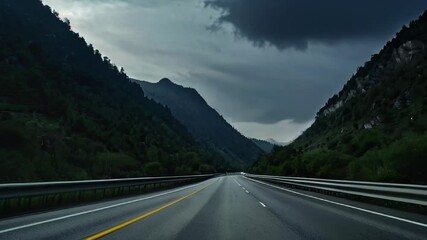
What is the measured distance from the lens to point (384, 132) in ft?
332

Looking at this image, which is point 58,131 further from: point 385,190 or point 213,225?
point 213,225

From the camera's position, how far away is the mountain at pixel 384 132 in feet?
115

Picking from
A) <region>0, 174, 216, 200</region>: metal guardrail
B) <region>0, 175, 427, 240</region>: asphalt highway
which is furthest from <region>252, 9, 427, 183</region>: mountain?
<region>0, 174, 216, 200</region>: metal guardrail

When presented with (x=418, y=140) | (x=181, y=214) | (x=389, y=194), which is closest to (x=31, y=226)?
(x=181, y=214)

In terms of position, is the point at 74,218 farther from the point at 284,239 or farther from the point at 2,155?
the point at 2,155

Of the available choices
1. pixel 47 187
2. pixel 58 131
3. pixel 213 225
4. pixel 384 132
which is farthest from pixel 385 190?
pixel 58 131

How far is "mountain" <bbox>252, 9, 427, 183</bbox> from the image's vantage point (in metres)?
35.1

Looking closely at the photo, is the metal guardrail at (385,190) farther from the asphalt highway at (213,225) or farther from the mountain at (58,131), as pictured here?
the mountain at (58,131)

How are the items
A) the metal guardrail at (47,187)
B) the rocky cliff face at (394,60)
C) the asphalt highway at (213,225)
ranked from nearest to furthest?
the asphalt highway at (213,225), the metal guardrail at (47,187), the rocky cliff face at (394,60)

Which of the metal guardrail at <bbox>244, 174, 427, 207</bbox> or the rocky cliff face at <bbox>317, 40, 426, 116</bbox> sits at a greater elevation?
the rocky cliff face at <bbox>317, 40, 426, 116</bbox>

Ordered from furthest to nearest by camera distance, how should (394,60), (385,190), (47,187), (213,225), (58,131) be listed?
(394,60), (58,131), (385,190), (47,187), (213,225)

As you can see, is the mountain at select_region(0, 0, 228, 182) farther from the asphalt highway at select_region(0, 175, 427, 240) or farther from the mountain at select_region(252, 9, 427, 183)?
the asphalt highway at select_region(0, 175, 427, 240)

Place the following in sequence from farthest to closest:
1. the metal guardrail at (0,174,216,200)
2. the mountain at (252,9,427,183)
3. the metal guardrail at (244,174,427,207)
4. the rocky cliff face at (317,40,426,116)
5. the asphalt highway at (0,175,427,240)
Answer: the rocky cliff face at (317,40,426,116) < the mountain at (252,9,427,183) < the metal guardrail at (244,174,427,207) < the metal guardrail at (0,174,216,200) < the asphalt highway at (0,175,427,240)

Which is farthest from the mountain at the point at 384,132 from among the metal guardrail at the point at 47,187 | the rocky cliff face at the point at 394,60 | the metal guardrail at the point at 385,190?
the metal guardrail at the point at 47,187
